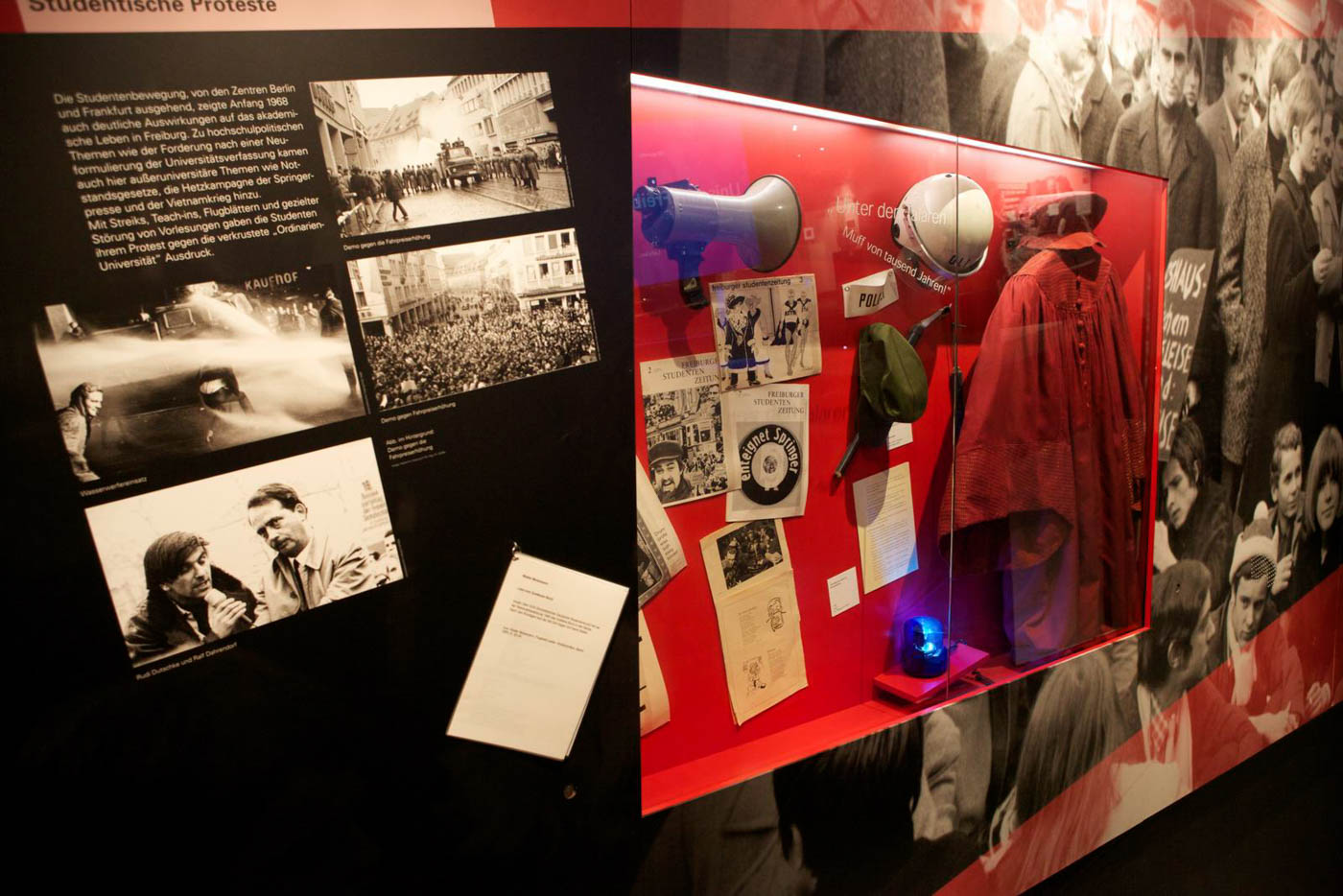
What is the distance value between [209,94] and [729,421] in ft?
3.80

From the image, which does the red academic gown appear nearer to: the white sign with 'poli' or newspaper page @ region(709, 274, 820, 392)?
the white sign with 'poli'

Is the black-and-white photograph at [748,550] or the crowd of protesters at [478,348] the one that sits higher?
the crowd of protesters at [478,348]

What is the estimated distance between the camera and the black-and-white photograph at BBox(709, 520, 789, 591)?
1863 mm

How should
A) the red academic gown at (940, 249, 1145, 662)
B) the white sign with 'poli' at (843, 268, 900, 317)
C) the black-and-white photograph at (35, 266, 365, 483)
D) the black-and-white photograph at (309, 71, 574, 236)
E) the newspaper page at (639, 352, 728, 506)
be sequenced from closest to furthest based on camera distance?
the black-and-white photograph at (35, 266, 365, 483), the black-and-white photograph at (309, 71, 574, 236), the newspaper page at (639, 352, 728, 506), the white sign with 'poli' at (843, 268, 900, 317), the red academic gown at (940, 249, 1145, 662)

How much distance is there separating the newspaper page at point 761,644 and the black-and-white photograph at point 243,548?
3.08ft

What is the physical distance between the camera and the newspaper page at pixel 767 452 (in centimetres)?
185

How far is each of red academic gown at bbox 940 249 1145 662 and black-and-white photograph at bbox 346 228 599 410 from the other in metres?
1.23

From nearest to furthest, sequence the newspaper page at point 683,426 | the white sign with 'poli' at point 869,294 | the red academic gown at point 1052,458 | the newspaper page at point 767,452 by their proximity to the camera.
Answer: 1. the newspaper page at point 683,426
2. the newspaper page at point 767,452
3. the white sign with 'poli' at point 869,294
4. the red academic gown at point 1052,458

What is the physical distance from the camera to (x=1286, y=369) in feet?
9.64

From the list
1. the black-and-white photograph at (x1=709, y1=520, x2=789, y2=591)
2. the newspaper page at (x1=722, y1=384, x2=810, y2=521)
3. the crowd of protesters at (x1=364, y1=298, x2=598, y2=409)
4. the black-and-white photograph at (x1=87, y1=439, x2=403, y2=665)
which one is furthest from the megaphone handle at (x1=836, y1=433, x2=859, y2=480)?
the black-and-white photograph at (x1=87, y1=439, x2=403, y2=665)

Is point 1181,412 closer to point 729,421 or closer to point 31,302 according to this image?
point 729,421

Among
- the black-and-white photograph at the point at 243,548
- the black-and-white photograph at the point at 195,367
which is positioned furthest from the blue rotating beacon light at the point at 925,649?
the black-and-white photograph at the point at 195,367

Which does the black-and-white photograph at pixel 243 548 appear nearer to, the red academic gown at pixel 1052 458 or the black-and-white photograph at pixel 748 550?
the black-and-white photograph at pixel 748 550

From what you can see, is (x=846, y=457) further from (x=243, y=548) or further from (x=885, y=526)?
→ (x=243, y=548)
